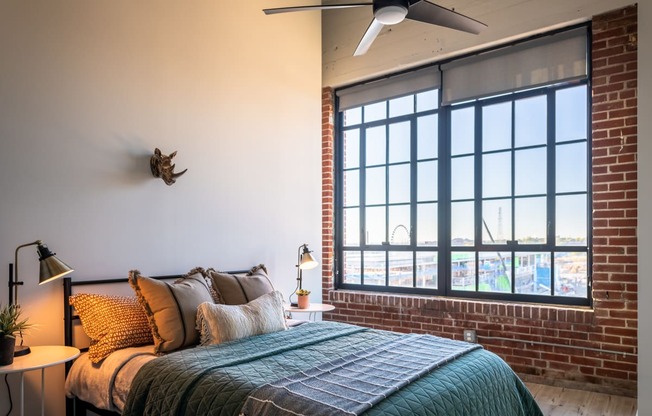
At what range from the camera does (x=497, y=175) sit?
407 cm

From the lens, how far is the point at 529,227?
389 centimetres

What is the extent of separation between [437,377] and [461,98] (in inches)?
111

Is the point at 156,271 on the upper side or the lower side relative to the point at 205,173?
lower

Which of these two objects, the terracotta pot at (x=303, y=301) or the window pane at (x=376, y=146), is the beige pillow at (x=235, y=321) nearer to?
the terracotta pot at (x=303, y=301)

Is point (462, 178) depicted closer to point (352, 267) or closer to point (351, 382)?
point (352, 267)

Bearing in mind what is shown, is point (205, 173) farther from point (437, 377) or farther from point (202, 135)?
point (437, 377)

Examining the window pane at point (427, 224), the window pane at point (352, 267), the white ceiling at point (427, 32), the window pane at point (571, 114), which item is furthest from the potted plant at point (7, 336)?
the window pane at point (571, 114)

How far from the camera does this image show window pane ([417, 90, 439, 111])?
14.6ft

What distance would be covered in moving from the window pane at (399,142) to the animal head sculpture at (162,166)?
2.14 meters

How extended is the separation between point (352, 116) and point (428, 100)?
2.84ft

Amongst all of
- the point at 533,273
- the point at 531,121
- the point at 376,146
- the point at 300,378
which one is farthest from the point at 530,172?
the point at 300,378

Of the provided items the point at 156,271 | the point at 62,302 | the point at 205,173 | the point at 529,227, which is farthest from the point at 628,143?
the point at 62,302

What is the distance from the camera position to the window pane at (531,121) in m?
3.88

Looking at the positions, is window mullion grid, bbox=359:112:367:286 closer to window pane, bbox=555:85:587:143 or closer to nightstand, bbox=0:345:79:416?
window pane, bbox=555:85:587:143
